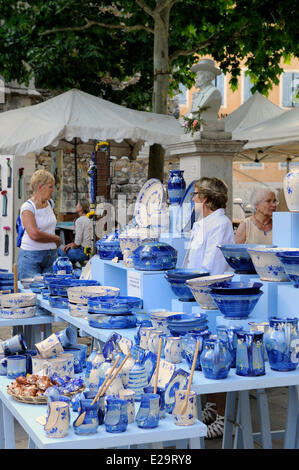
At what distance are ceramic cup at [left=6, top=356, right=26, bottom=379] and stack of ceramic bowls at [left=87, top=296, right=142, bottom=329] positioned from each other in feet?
2.01

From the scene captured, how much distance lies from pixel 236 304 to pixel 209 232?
43.5 inches

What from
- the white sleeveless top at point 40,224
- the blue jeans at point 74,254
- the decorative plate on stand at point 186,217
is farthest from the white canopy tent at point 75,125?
the decorative plate on stand at point 186,217

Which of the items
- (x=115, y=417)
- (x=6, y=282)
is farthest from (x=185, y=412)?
(x=6, y=282)

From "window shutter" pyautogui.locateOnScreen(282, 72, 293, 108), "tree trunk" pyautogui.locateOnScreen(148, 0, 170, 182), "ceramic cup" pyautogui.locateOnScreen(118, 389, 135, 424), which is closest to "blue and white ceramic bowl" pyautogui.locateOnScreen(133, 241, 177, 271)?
"ceramic cup" pyautogui.locateOnScreen(118, 389, 135, 424)

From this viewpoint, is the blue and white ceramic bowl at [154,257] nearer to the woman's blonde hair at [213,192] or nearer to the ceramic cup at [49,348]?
the woman's blonde hair at [213,192]

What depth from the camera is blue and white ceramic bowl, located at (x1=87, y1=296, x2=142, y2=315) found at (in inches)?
129

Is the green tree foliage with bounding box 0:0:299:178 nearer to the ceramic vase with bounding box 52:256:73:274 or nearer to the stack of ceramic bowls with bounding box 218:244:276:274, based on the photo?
the ceramic vase with bounding box 52:256:73:274

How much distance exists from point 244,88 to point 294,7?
553 inches

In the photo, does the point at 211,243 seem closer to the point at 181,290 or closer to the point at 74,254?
the point at 181,290

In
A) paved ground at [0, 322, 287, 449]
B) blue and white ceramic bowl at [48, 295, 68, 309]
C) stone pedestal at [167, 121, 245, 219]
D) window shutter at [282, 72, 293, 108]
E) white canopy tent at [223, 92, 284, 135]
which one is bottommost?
paved ground at [0, 322, 287, 449]

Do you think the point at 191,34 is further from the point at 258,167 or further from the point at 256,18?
the point at 258,167

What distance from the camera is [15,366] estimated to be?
8.96 feet

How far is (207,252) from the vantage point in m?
3.79

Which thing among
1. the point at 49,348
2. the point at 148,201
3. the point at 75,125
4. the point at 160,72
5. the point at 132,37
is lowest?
the point at 49,348
